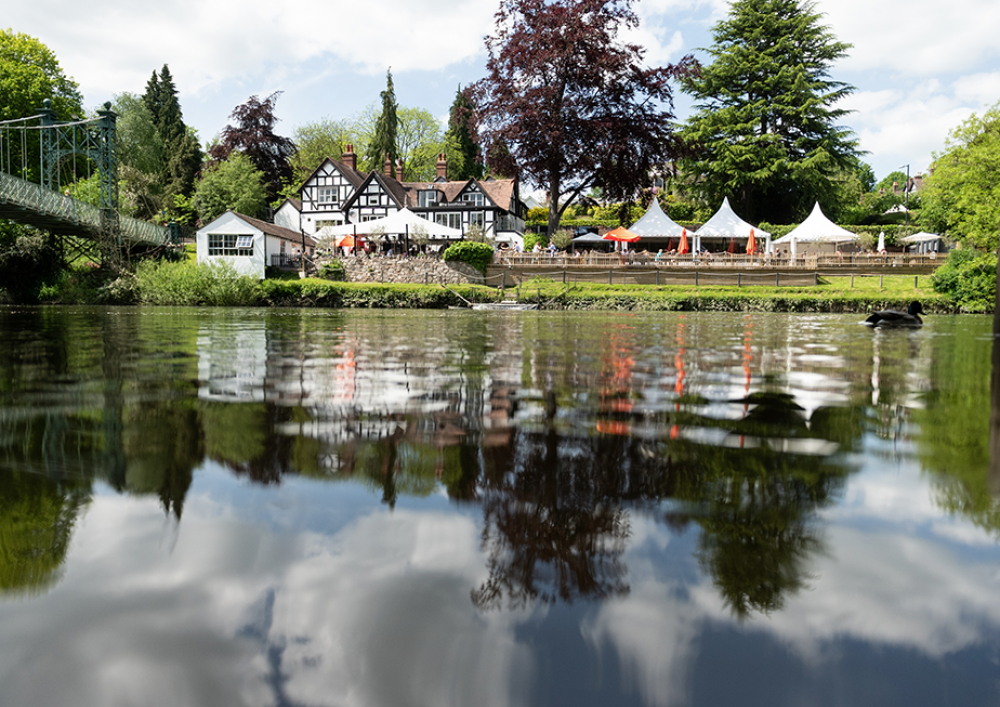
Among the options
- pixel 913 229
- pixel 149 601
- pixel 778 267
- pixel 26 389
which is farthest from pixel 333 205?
pixel 149 601

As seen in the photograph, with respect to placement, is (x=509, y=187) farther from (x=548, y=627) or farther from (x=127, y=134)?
(x=548, y=627)

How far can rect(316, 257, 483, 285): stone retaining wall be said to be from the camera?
140 ft

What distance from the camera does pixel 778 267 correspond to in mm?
40875

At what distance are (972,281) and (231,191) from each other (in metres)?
57.9

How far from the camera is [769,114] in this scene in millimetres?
60000

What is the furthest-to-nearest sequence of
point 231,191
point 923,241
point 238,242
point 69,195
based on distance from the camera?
1. point 231,191
2. point 923,241
3. point 238,242
4. point 69,195

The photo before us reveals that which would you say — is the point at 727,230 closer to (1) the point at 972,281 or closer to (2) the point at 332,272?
(1) the point at 972,281

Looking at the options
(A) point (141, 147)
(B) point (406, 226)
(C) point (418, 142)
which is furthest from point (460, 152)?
(B) point (406, 226)

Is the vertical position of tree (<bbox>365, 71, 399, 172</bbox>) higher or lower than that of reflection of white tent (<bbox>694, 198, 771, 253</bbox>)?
higher

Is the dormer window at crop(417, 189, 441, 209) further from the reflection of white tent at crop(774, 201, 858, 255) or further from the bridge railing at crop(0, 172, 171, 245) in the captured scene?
the reflection of white tent at crop(774, 201, 858, 255)

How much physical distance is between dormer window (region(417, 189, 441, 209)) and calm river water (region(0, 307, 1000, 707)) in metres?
63.3

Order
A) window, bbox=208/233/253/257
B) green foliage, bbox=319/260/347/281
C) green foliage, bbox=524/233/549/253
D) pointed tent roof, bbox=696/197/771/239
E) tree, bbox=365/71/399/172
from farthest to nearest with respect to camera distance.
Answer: tree, bbox=365/71/399/172 < green foliage, bbox=524/233/549/253 < window, bbox=208/233/253/257 < pointed tent roof, bbox=696/197/771/239 < green foliage, bbox=319/260/347/281

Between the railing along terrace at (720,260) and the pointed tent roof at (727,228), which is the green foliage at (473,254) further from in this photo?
the pointed tent roof at (727,228)

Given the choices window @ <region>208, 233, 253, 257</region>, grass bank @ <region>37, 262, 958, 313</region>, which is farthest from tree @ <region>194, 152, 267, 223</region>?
grass bank @ <region>37, 262, 958, 313</region>
